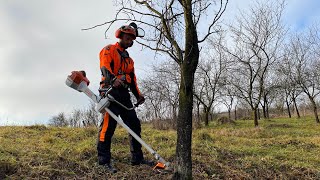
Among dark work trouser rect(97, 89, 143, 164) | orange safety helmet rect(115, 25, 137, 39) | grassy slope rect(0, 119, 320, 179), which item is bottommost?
grassy slope rect(0, 119, 320, 179)

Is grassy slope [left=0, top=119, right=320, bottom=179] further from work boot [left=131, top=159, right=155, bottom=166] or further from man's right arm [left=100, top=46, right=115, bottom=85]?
man's right arm [left=100, top=46, right=115, bottom=85]

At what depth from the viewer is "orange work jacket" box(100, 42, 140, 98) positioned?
4.55 meters

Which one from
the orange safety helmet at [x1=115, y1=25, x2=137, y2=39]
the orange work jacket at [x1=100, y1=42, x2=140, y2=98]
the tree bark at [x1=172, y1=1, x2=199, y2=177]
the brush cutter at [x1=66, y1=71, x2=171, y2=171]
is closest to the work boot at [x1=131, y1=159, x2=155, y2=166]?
the brush cutter at [x1=66, y1=71, x2=171, y2=171]

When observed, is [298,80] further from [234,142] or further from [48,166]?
[48,166]

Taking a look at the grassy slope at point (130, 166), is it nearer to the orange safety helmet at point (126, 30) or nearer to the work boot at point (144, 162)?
the work boot at point (144, 162)

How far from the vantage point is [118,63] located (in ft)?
15.5

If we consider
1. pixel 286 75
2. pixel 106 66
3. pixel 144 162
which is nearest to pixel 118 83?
pixel 106 66

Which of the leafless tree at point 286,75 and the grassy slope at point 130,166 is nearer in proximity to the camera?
the grassy slope at point 130,166

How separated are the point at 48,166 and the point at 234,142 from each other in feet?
17.8

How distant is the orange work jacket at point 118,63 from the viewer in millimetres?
4555

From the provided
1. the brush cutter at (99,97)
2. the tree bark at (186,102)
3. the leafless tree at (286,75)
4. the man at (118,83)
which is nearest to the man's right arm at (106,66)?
the man at (118,83)

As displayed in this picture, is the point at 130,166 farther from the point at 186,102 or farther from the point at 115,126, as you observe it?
the point at 186,102

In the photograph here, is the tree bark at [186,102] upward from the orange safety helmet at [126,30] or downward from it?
downward

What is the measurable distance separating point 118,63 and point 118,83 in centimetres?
35
